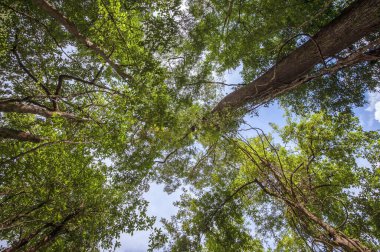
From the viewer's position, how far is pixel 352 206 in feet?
24.2

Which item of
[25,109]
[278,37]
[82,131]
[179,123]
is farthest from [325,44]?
[25,109]

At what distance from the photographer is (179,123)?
6.08 m

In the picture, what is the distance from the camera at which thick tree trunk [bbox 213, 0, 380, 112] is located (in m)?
5.59

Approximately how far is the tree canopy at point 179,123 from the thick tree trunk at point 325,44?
0.12 feet

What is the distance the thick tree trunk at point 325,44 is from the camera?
5594 millimetres

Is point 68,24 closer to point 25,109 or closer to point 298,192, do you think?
point 25,109

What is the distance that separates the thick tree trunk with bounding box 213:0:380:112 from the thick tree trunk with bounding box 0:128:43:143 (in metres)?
6.58

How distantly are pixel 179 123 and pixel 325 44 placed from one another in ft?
16.4

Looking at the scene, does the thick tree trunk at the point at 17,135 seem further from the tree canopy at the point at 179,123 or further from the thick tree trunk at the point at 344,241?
the thick tree trunk at the point at 344,241

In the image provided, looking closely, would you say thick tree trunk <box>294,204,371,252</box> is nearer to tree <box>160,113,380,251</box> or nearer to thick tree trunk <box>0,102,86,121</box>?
tree <box>160,113,380,251</box>

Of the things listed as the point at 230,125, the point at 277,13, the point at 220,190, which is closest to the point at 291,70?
the point at 277,13

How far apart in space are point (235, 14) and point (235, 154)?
554cm

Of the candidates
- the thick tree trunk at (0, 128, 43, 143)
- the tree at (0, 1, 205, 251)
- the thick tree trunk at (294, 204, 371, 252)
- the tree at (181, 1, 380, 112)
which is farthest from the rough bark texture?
the thick tree trunk at (294, 204, 371, 252)

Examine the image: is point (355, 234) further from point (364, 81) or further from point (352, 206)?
point (364, 81)
